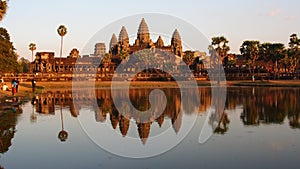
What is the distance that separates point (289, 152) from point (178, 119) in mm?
9680

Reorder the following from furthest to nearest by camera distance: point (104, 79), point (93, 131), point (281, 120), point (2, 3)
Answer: point (104, 79), point (2, 3), point (281, 120), point (93, 131)

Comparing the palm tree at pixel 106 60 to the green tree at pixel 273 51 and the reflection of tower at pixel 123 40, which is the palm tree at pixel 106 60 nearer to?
the reflection of tower at pixel 123 40

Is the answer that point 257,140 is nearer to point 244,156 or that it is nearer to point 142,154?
point 244,156

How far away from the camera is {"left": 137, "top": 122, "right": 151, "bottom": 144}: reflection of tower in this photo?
1552 cm

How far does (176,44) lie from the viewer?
170000 mm

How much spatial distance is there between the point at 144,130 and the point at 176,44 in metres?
154

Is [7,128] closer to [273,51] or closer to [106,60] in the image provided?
[273,51]

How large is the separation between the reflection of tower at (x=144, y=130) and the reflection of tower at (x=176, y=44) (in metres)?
144

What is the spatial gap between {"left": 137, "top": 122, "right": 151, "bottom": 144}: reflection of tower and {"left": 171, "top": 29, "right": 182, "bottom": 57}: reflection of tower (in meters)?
144

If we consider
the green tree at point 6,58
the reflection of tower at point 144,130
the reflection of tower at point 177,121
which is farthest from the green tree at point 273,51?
the reflection of tower at point 144,130

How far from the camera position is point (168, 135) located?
53.1 ft

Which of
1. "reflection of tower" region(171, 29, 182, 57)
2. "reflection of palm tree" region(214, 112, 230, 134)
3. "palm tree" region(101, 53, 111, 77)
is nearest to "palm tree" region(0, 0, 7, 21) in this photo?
"reflection of palm tree" region(214, 112, 230, 134)

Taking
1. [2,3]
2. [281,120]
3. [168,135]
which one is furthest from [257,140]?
[2,3]

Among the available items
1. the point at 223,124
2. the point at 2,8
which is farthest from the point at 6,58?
the point at 223,124
